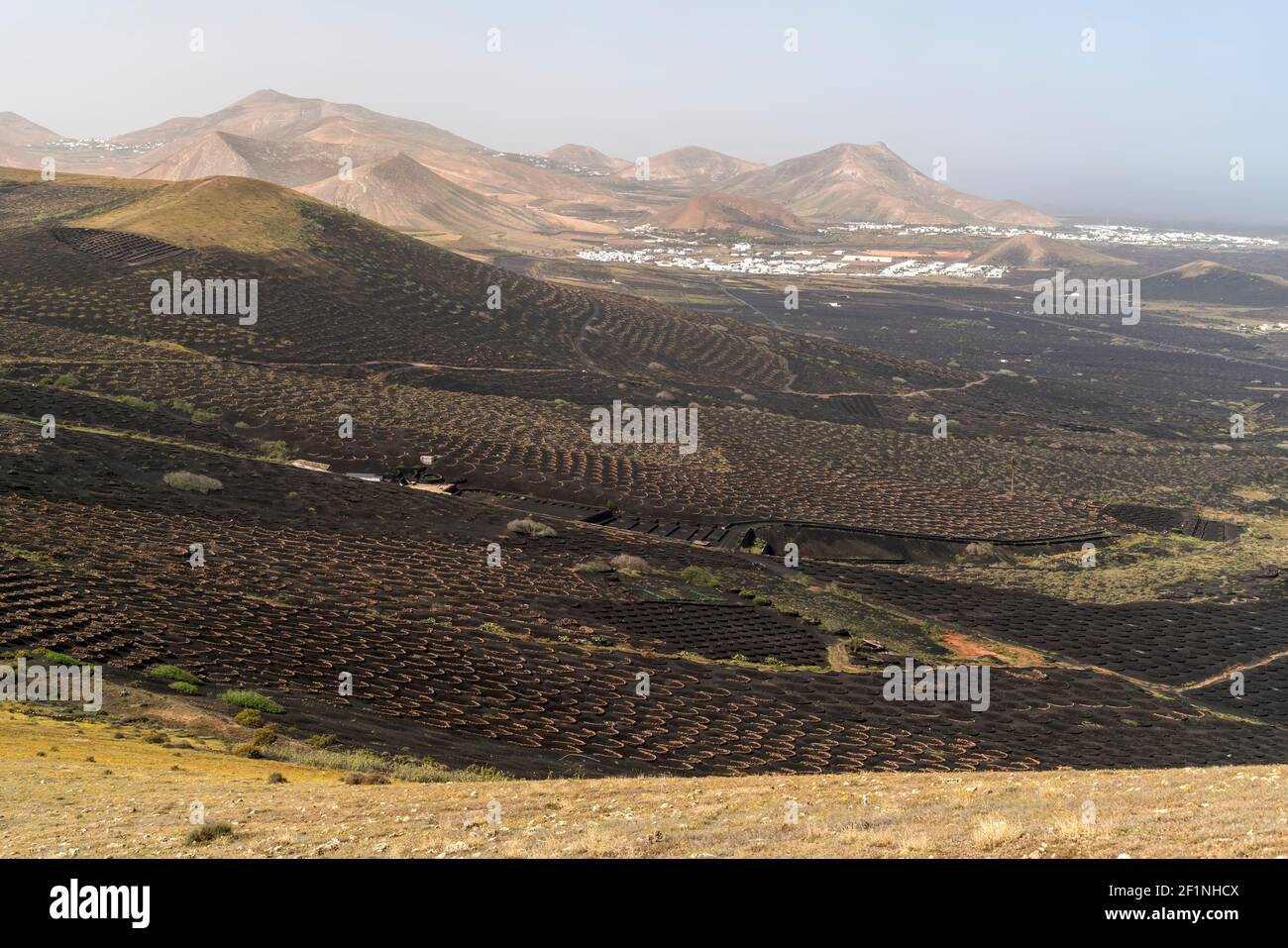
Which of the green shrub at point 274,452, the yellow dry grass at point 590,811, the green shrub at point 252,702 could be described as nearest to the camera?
the yellow dry grass at point 590,811

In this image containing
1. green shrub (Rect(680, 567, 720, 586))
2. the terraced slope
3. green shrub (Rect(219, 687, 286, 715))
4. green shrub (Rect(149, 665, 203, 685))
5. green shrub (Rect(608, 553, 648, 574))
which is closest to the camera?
green shrub (Rect(219, 687, 286, 715))

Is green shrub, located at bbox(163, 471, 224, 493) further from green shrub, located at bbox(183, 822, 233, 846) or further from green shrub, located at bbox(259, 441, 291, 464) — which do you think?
green shrub, located at bbox(183, 822, 233, 846)

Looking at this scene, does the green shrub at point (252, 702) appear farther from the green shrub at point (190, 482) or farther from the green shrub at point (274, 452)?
the green shrub at point (274, 452)

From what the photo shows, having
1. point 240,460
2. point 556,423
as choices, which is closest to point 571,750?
point 240,460

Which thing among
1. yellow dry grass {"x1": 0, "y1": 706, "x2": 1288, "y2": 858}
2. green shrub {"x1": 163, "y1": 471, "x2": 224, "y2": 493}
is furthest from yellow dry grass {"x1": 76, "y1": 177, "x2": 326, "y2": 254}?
yellow dry grass {"x1": 0, "y1": 706, "x2": 1288, "y2": 858}

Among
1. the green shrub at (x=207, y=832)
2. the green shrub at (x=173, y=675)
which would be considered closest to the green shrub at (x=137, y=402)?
the green shrub at (x=173, y=675)

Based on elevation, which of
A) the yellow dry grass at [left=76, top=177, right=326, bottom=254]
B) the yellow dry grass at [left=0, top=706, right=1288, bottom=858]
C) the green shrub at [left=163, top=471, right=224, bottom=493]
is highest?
the yellow dry grass at [left=76, top=177, right=326, bottom=254]
